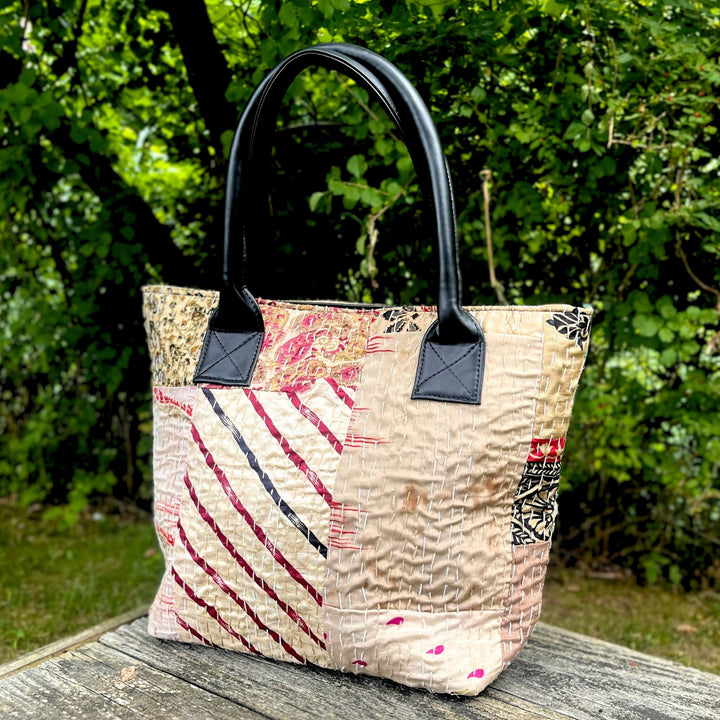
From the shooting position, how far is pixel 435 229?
91 centimetres

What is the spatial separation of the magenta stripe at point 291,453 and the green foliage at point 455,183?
65cm

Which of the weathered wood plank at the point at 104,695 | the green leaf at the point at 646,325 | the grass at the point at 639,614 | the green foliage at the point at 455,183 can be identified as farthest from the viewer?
the grass at the point at 639,614

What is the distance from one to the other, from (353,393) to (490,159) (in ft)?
3.05

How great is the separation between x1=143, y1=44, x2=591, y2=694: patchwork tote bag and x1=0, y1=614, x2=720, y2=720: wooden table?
0.11ft

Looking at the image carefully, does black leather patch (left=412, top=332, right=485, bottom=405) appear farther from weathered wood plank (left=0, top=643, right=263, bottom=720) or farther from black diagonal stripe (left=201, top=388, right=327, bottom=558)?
weathered wood plank (left=0, top=643, right=263, bottom=720)

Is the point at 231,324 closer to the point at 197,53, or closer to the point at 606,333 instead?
the point at 197,53

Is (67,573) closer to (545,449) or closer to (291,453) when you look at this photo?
(291,453)

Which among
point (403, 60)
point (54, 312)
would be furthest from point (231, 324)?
→ point (54, 312)

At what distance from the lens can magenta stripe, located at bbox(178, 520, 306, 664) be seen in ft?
3.12

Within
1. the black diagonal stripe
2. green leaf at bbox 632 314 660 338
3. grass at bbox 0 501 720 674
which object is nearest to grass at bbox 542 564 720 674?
grass at bbox 0 501 720 674

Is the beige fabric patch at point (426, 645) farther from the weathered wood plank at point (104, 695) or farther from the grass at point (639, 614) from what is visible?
the grass at point (639, 614)

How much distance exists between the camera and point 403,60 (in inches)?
56.8

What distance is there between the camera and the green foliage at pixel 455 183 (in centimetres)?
142

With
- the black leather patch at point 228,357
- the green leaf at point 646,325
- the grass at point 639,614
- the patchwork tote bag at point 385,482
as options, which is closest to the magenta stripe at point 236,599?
the patchwork tote bag at point 385,482
